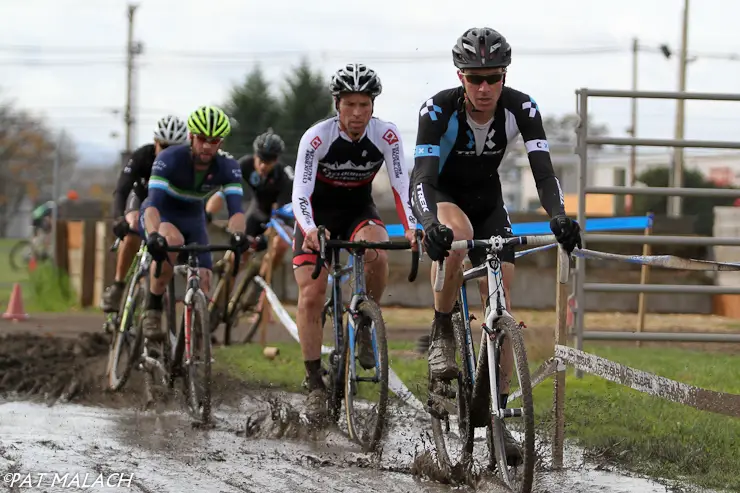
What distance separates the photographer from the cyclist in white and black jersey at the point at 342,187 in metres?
7.94

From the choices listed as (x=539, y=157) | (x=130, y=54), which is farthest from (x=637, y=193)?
(x=130, y=54)

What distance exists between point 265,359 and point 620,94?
14.9 ft

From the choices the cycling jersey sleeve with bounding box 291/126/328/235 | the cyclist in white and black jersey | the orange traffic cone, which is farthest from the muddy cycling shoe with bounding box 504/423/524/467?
the orange traffic cone

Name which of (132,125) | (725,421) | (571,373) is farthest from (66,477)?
(132,125)

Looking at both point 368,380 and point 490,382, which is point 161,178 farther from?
point 490,382

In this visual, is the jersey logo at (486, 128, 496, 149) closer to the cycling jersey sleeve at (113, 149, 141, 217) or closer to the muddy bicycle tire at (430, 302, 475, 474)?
the muddy bicycle tire at (430, 302, 475, 474)

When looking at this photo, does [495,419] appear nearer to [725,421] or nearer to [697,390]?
[697,390]

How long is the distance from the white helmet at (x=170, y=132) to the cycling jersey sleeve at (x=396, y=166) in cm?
368

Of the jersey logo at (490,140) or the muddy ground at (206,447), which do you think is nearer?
the muddy ground at (206,447)

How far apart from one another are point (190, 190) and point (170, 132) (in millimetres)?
1558

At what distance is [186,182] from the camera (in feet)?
32.8

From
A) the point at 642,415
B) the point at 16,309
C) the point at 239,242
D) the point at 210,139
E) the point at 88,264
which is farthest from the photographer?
the point at 88,264

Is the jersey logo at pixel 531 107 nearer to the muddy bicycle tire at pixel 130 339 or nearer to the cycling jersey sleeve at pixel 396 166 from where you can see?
the cycling jersey sleeve at pixel 396 166

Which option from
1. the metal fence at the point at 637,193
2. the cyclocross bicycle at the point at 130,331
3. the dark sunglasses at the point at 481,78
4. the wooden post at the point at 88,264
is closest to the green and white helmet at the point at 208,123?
the cyclocross bicycle at the point at 130,331
